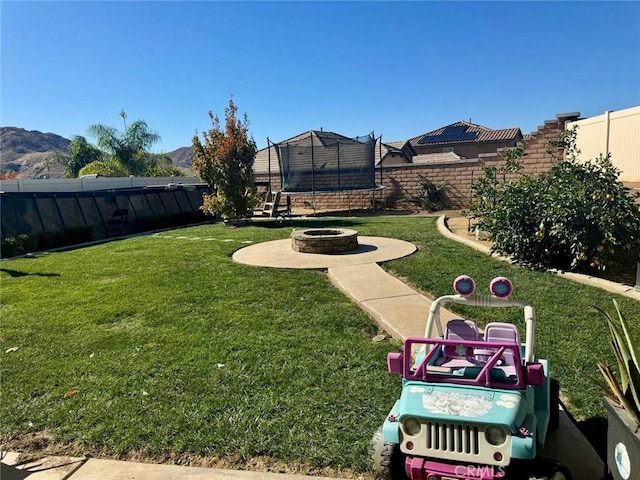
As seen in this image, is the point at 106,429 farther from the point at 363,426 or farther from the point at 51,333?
the point at 51,333

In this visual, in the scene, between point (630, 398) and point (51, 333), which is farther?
point (51, 333)

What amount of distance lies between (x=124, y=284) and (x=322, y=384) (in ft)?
15.3

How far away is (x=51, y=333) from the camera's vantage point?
16.4 feet

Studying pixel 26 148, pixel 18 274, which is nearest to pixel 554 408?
pixel 18 274

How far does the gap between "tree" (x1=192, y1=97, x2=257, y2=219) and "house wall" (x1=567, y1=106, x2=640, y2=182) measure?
9.75 metres

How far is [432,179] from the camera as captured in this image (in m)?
18.2

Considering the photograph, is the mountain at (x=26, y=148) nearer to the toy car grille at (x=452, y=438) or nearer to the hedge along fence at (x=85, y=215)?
the hedge along fence at (x=85, y=215)

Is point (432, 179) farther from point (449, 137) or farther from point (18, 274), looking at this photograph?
point (449, 137)

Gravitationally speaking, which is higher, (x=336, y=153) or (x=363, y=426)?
(x=336, y=153)

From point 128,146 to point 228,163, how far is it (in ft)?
94.8

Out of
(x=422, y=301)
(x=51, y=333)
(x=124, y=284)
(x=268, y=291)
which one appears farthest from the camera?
(x=124, y=284)

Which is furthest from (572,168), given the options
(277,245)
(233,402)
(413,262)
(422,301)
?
(233,402)

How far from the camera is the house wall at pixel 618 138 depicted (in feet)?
37.8

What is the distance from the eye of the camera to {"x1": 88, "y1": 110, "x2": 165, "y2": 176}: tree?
3934 cm
